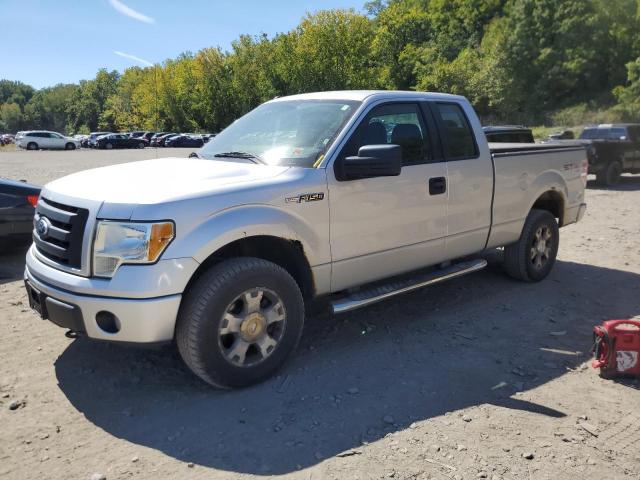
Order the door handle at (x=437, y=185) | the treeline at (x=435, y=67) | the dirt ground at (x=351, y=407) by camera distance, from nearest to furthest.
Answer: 1. the dirt ground at (x=351, y=407)
2. the door handle at (x=437, y=185)
3. the treeline at (x=435, y=67)

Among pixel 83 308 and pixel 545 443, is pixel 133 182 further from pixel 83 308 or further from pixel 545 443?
pixel 545 443

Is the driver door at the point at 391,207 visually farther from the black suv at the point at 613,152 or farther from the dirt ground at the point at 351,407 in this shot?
the black suv at the point at 613,152

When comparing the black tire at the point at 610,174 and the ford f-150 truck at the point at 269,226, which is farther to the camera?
the black tire at the point at 610,174

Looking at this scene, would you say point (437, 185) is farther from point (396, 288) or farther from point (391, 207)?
point (396, 288)

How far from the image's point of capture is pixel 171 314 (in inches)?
128

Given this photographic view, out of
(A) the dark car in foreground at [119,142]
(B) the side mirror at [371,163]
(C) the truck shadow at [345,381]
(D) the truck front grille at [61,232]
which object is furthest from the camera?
(A) the dark car in foreground at [119,142]

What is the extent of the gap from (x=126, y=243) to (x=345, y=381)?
173 cm

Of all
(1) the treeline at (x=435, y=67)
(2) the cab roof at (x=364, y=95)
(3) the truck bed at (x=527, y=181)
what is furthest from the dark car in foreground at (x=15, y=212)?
(1) the treeline at (x=435, y=67)

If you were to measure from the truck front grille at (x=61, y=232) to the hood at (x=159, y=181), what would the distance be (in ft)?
0.36

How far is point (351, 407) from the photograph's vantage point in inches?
136

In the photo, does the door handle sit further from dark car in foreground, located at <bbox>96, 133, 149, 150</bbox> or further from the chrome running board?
dark car in foreground, located at <bbox>96, 133, 149, 150</bbox>

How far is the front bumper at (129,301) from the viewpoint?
3.16 m

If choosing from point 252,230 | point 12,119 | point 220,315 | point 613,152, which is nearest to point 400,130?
point 252,230

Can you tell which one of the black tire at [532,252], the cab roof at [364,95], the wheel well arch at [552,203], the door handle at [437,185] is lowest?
the black tire at [532,252]
